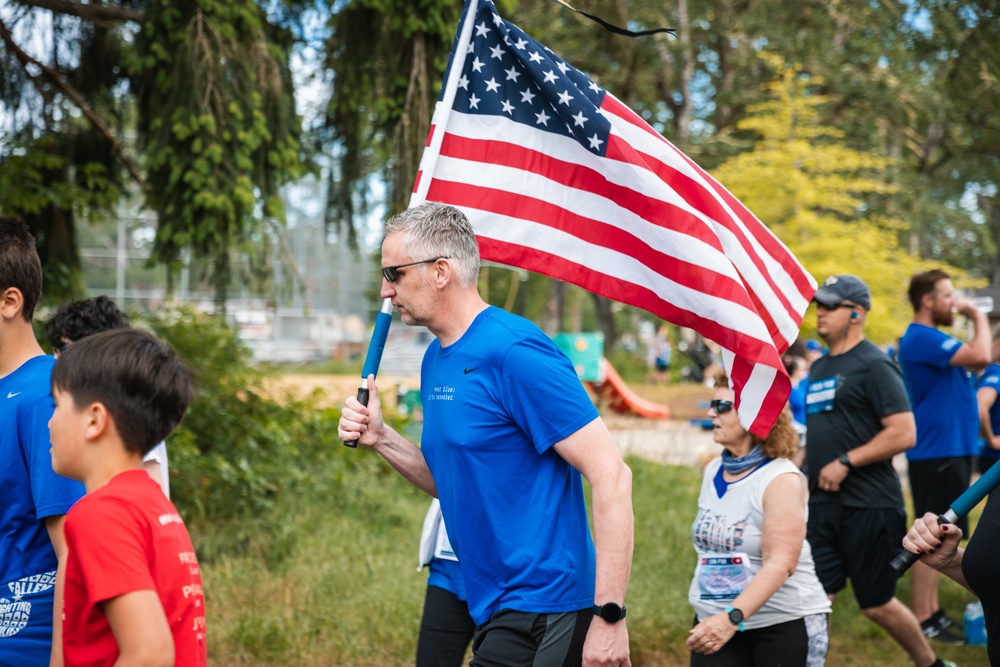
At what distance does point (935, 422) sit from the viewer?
6.82 metres

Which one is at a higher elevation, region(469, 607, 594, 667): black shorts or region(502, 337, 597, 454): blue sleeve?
region(502, 337, 597, 454): blue sleeve

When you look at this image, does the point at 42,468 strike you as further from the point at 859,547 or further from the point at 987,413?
the point at 987,413

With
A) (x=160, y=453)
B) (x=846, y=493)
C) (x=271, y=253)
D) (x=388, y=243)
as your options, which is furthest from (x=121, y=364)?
(x=271, y=253)

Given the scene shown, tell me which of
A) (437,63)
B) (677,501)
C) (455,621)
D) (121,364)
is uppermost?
(437,63)

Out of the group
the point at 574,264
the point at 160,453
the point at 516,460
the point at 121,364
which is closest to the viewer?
the point at 121,364

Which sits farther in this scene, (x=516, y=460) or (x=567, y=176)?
(x=567, y=176)

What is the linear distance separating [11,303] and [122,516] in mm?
1039

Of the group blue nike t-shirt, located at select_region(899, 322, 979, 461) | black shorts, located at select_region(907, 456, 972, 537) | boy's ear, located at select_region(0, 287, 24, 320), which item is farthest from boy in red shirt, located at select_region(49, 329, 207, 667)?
black shorts, located at select_region(907, 456, 972, 537)

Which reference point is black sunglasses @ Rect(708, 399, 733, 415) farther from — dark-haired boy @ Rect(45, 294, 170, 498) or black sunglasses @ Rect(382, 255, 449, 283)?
dark-haired boy @ Rect(45, 294, 170, 498)

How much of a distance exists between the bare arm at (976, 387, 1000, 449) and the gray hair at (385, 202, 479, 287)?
6029 millimetres

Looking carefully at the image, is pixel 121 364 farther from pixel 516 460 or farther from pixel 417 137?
pixel 417 137

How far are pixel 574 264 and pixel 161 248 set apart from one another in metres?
4.47

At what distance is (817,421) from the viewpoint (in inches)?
233

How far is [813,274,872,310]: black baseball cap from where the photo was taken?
18.7 ft
